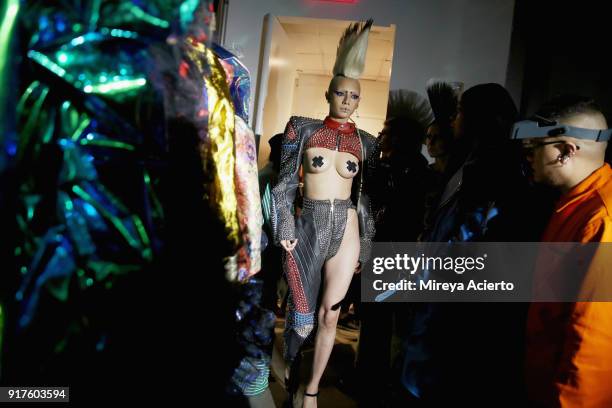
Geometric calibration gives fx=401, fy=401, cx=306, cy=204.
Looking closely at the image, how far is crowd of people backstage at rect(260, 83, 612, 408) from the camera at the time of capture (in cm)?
135

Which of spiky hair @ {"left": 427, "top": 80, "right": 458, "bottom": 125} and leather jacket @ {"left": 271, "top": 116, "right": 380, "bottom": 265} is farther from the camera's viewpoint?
spiky hair @ {"left": 427, "top": 80, "right": 458, "bottom": 125}

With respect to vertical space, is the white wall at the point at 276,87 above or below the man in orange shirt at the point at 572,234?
above

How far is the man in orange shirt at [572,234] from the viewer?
4.27 ft

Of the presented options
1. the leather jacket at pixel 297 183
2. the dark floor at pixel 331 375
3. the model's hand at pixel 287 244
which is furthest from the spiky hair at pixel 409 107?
the dark floor at pixel 331 375

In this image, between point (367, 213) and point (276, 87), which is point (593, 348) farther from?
point (276, 87)

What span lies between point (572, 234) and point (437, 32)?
2.39m

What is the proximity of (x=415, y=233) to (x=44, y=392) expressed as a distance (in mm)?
2257

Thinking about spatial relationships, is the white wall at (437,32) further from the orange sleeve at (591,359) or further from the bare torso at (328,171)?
the orange sleeve at (591,359)

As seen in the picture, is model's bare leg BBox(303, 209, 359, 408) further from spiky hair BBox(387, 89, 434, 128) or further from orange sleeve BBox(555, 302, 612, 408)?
orange sleeve BBox(555, 302, 612, 408)

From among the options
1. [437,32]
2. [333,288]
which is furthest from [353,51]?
[333,288]

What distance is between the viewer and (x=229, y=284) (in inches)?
51.1

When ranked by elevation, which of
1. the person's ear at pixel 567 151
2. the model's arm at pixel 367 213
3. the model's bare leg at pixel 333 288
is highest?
the person's ear at pixel 567 151

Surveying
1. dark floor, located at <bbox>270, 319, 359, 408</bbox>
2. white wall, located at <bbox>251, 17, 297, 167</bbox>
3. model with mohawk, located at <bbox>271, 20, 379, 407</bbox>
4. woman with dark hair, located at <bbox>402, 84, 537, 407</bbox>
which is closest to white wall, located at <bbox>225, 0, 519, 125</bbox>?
white wall, located at <bbox>251, 17, 297, 167</bbox>

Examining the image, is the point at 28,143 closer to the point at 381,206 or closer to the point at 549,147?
the point at 549,147
